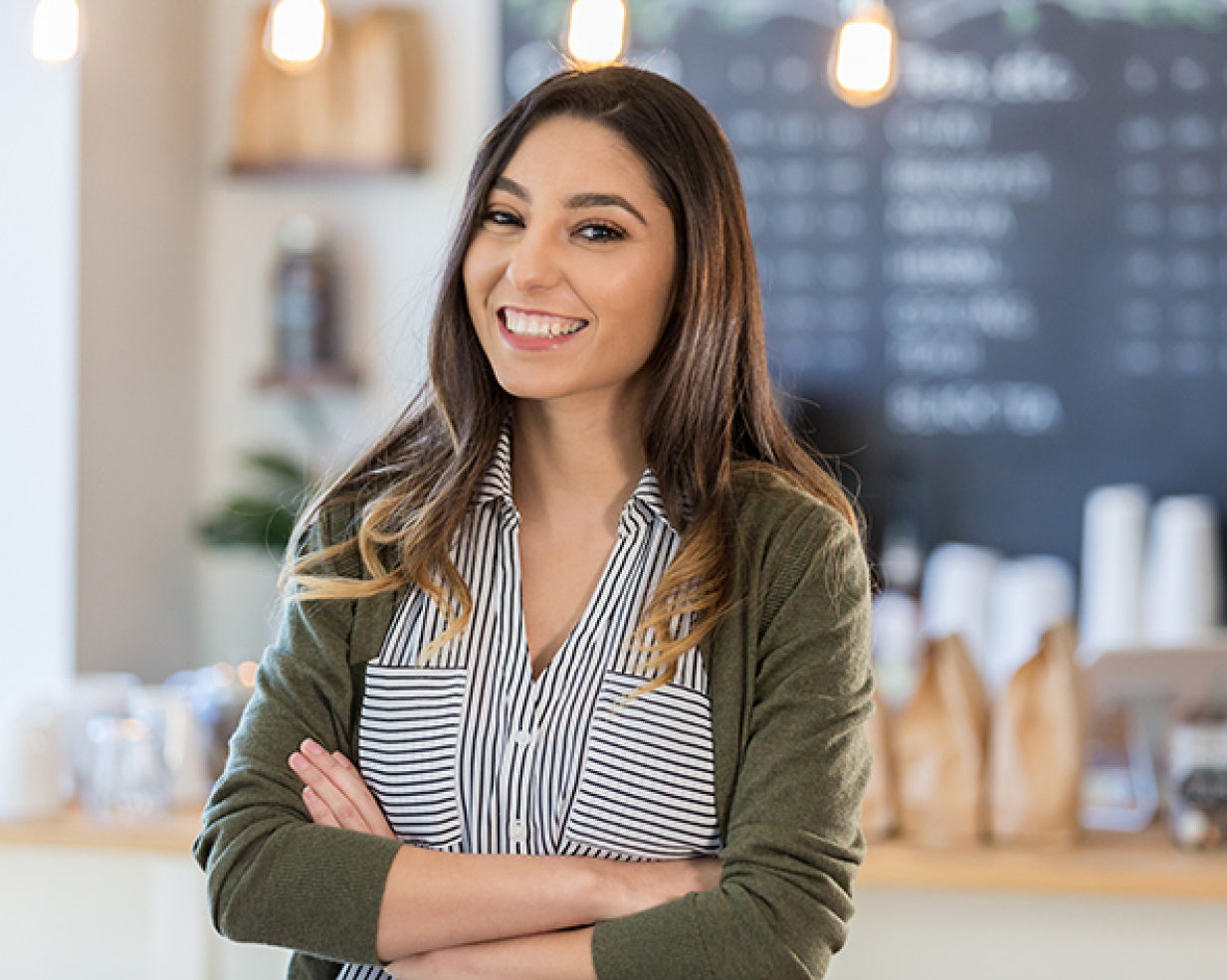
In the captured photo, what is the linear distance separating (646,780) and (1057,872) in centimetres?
88

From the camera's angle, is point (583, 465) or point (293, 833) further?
point (583, 465)

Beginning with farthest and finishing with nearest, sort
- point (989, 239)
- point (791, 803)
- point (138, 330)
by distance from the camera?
point (989, 239) → point (138, 330) → point (791, 803)

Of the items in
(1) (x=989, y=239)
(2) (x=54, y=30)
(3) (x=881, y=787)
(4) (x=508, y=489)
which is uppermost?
(2) (x=54, y=30)

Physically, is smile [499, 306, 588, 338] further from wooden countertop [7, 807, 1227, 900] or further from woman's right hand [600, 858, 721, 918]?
wooden countertop [7, 807, 1227, 900]

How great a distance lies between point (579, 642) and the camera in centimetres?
130

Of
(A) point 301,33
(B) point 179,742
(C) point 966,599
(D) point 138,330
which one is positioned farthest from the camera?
(D) point 138,330

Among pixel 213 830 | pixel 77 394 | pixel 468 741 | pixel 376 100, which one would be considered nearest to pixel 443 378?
pixel 468 741

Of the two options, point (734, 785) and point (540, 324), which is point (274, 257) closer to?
point (540, 324)

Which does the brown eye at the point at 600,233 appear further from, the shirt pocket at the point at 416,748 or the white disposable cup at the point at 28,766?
the white disposable cup at the point at 28,766

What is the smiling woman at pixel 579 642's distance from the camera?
1.20m

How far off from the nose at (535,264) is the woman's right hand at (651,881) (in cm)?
50

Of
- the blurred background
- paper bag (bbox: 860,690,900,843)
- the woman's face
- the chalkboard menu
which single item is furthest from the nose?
the chalkboard menu

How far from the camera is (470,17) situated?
347 centimetres

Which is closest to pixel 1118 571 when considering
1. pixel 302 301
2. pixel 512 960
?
pixel 302 301
